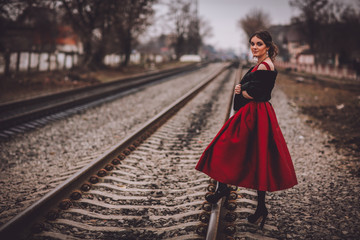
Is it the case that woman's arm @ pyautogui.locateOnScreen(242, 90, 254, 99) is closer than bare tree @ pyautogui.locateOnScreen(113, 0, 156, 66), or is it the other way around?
woman's arm @ pyautogui.locateOnScreen(242, 90, 254, 99)

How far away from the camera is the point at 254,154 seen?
241 centimetres

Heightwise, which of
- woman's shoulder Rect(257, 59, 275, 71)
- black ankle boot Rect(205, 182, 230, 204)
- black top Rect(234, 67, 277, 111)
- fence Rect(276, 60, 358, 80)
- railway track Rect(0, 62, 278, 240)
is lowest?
railway track Rect(0, 62, 278, 240)

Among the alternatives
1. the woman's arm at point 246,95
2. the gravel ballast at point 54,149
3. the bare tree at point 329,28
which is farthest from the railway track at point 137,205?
the bare tree at point 329,28

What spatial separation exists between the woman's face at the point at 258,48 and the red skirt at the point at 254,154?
454 millimetres

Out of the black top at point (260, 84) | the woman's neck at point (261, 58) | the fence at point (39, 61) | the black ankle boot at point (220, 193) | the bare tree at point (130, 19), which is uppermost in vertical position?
the bare tree at point (130, 19)

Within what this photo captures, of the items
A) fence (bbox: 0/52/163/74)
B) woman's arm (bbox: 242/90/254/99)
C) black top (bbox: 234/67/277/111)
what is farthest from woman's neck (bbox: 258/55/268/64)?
fence (bbox: 0/52/163/74)

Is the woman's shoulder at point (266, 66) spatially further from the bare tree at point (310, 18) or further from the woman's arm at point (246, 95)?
the bare tree at point (310, 18)

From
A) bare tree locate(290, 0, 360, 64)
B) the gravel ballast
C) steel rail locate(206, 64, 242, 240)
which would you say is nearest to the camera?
steel rail locate(206, 64, 242, 240)

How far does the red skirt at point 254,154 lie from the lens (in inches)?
92.7

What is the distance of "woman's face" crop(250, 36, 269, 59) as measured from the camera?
247cm

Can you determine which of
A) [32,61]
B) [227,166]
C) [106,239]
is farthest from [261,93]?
[32,61]

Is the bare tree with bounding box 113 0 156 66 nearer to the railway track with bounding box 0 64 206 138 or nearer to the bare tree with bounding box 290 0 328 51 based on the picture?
the railway track with bounding box 0 64 206 138

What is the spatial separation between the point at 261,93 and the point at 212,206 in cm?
127

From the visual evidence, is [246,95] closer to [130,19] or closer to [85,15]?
[85,15]
